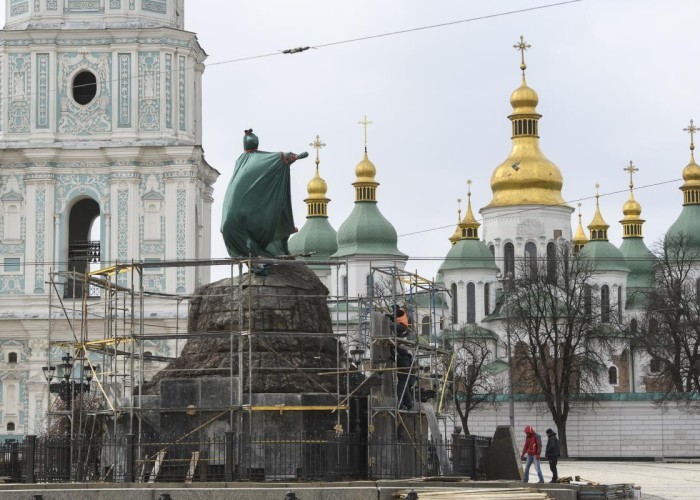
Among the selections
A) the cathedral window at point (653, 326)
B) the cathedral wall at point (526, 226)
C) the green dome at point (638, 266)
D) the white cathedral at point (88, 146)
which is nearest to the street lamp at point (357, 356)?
the white cathedral at point (88, 146)

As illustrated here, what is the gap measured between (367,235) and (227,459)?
66.7 metres

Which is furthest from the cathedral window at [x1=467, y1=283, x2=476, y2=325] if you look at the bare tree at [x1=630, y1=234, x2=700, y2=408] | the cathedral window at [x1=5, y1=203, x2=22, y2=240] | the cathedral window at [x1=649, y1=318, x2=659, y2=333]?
the cathedral window at [x1=5, y1=203, x2=22, y2=240]

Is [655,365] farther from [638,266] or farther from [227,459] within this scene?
[227,459]

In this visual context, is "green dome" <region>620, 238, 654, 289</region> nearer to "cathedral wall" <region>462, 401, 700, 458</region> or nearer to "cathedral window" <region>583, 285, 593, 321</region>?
"cathedral window" <region>583, 285, 593, 321</region>

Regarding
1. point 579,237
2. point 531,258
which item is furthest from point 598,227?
point 531,258

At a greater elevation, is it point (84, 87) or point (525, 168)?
point (525, 168)

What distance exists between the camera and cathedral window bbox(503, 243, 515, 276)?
90875 millimetres

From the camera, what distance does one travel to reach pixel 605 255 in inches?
3565

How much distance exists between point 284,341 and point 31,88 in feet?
119

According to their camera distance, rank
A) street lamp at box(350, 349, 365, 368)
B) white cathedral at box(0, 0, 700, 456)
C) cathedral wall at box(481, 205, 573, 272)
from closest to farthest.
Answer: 1. street lamp at box(350, 349, 365, 368)
2. white cathedral at box(0, 0, 700, 456)
3. cathedral wall at box(481, 205, 573, 272)

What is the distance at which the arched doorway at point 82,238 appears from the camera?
202ft

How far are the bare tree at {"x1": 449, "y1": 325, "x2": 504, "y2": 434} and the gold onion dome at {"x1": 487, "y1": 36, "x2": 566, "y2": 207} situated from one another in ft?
41.0

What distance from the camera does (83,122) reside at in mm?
61750

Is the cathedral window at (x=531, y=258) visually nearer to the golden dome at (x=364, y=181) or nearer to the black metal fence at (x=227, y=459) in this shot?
the golden dome at (x=364, y=181)
